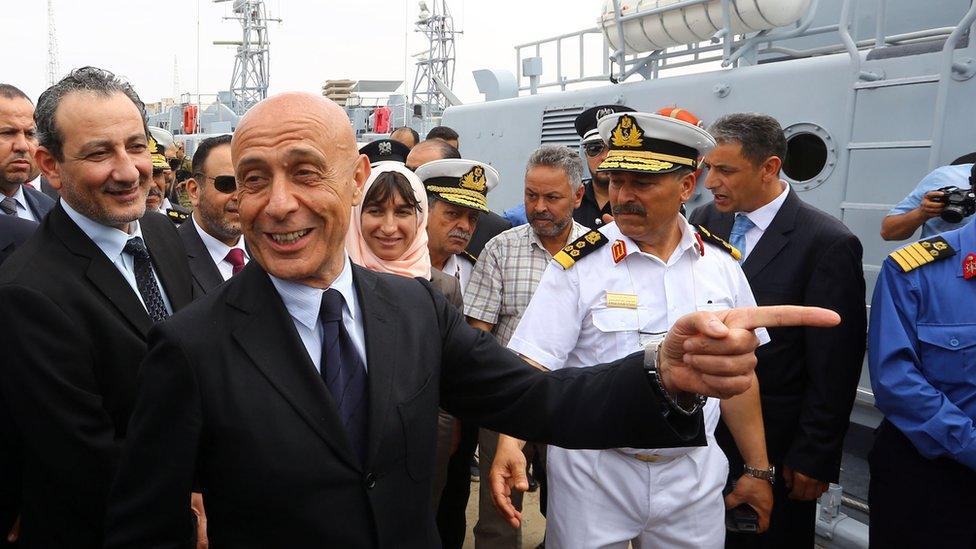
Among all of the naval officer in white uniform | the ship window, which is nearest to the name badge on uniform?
the naval officer in white uniform

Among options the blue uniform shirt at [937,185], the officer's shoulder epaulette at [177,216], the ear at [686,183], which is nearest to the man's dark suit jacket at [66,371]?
the ear at [686,183]

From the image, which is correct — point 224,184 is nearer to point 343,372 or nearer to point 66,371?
point 66,371

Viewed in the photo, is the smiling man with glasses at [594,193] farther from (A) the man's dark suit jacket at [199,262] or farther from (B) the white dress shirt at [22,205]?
(B) the white dress shirt at [22,205]

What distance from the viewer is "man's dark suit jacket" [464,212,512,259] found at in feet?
14.6

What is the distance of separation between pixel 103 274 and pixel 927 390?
2627mm

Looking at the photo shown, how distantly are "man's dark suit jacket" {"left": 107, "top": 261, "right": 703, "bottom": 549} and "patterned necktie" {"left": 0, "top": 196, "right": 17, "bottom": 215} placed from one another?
2659mm

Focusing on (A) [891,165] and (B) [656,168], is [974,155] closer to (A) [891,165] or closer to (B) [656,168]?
(A) [891,165]

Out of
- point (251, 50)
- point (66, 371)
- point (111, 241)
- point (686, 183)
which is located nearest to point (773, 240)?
point (686, 183)

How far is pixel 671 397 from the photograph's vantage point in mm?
1484

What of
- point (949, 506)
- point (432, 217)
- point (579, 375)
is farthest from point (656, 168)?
point (949, 506)

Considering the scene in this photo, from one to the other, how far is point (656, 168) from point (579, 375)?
3.53ft

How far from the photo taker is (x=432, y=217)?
11.4 ft

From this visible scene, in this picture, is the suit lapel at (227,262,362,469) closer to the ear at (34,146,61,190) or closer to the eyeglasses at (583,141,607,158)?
the ear at (34,146,61,190)

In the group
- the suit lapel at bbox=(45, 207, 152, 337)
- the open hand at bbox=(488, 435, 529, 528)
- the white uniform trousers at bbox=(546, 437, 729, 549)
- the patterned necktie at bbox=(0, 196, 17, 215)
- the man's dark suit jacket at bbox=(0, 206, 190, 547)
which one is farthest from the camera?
the patterned necktie at bbox=(0, 196, 17, 215)
